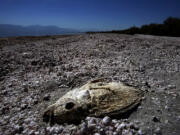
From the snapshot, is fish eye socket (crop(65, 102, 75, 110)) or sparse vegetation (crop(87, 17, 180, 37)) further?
sparse vegetation (crop(87, 17, 180, 37))

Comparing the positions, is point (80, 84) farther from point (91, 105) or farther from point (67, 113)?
point (67, 113)

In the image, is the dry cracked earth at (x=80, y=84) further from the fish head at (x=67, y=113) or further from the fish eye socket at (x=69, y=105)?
the fish eye socket at (x=69, y=105)

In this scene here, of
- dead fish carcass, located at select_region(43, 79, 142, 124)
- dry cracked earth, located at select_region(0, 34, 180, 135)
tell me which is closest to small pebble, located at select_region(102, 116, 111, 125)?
dry cracked earth, located at select_region(0, 34, 180, 135)

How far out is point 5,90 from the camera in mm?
4453

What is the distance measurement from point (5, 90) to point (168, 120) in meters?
4.62

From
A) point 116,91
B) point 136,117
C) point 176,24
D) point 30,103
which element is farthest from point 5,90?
point 176,24

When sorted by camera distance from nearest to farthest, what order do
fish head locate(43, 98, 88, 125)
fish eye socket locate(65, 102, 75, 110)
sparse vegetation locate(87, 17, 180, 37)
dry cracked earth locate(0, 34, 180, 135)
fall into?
dry cracked earth locate(0, 34, 180, 135), fish head locate(43, 98, 88, 125), fish eye socket locate(65, 102, 75, 110), sparse vegetation locate(87, 17, 180, 37)

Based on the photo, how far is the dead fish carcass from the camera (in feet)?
9.06

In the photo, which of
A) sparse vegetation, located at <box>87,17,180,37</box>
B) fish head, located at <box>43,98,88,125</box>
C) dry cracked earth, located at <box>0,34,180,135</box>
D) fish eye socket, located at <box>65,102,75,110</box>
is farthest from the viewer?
sparse vegetation, located at <box>87,17,180,37</box>

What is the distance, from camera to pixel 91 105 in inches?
113

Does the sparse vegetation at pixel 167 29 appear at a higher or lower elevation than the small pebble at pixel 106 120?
higher

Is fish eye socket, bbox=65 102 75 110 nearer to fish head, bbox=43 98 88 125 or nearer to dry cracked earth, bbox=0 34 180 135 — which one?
fish head, bbox=43 98 88 125

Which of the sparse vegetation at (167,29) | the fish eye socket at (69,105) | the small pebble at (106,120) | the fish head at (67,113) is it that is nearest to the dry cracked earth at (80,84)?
the small pebble at (106,120)

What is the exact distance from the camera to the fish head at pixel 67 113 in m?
2.75
